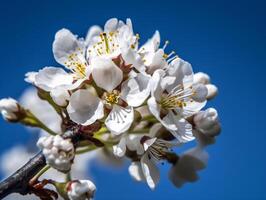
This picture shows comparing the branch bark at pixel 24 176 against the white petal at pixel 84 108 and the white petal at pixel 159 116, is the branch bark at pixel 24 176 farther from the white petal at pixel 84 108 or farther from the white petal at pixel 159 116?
the white petal at pixel 159 116

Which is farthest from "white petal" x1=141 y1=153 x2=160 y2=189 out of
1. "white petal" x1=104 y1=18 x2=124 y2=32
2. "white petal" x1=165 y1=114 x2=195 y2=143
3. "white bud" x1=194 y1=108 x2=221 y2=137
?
"white petal" x1=104 y1=18 x2=124 y2=32

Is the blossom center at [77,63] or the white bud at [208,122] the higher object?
the blossom center at [77,63]

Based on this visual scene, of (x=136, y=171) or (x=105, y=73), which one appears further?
(x=136, y=171)

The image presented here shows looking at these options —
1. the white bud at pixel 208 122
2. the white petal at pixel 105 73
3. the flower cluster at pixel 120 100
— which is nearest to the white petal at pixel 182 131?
the flower cluster at pixel 120 100

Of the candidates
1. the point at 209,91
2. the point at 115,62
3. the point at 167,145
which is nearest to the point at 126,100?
the point at 115,62

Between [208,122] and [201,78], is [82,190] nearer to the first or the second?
[208,122]

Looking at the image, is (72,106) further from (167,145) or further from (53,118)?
(53,118)

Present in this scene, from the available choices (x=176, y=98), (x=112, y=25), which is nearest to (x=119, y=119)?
(x=176, y=98)
